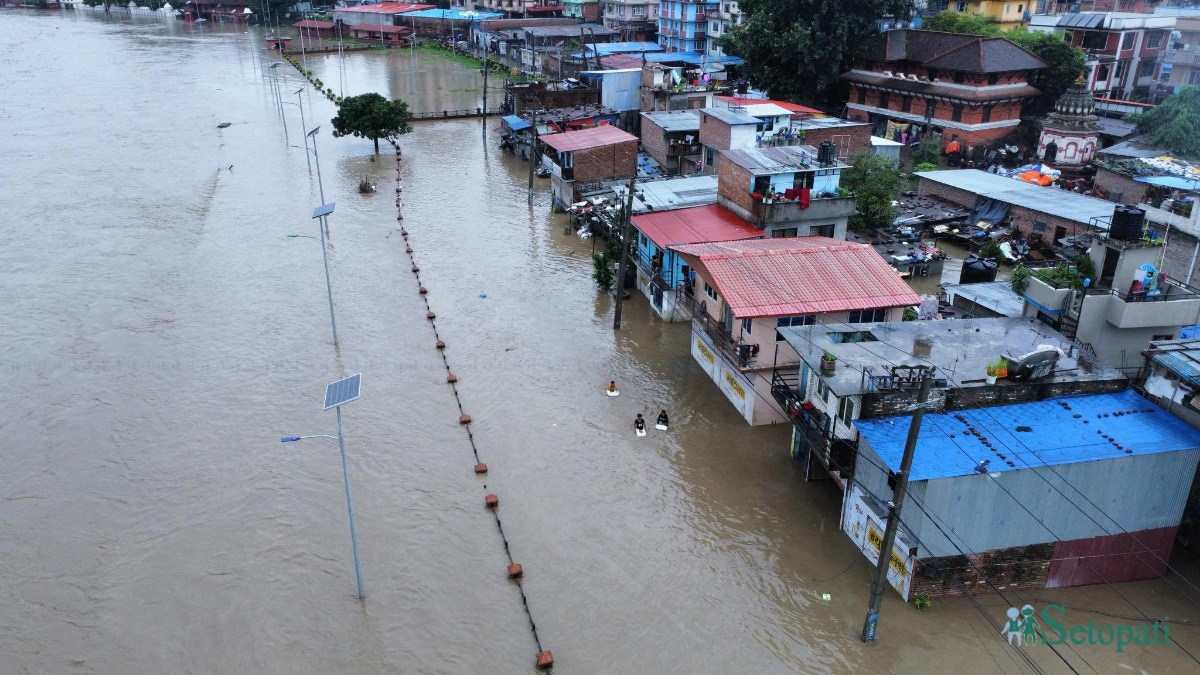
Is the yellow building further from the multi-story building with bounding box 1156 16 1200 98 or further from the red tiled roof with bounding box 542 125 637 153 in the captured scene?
the red tiled roof with bounding box 542 125 637 153

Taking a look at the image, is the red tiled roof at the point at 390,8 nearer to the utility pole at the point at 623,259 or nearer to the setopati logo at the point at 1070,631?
the utility pole at the point at 623,259

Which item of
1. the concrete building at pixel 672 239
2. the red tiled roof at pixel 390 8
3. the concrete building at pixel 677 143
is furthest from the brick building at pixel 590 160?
the red tiled roof at pixel 390 8

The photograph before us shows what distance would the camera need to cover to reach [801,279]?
23.5 m

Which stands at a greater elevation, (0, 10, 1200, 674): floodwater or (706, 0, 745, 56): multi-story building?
(706, 0, 745, 56): multi-story building

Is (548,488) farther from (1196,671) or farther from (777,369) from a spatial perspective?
(1196,671)

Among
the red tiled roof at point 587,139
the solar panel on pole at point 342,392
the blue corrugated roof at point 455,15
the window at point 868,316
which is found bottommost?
the window at point 868,316

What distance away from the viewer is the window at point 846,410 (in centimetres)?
1800

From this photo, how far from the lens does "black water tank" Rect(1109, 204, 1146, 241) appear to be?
67.3ft

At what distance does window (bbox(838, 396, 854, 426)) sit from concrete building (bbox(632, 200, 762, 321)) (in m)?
9.39

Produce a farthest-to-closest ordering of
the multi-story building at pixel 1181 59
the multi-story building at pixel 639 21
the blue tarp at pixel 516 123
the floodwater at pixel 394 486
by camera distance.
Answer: the multi-story building at pixel 639 21, the multi-story building at pixel 1181 59, the blue tarp at pixel 516 123, the floodwater at pixel 394 486

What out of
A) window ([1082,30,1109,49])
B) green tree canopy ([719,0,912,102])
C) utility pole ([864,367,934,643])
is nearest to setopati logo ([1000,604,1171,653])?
utility pole ([864,367,934,643])

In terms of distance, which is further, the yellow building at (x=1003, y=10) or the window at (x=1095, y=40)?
the yellow building at (x=1003, y=10)

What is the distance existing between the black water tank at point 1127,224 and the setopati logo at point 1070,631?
9.32 meters

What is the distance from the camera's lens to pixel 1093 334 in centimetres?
2052
